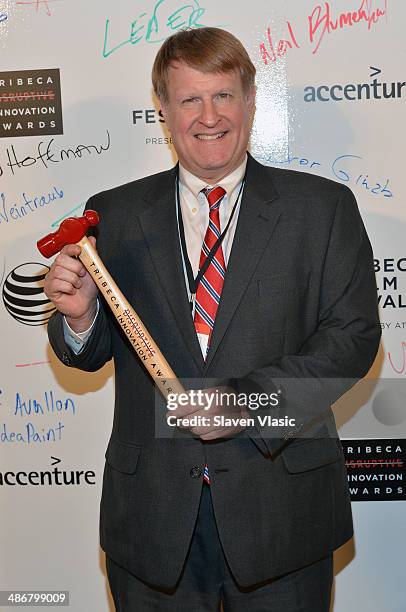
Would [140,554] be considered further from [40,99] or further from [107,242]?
[40,99]

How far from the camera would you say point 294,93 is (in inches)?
78.7

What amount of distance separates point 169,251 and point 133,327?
0.55 feet

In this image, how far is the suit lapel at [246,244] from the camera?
135 centimetres

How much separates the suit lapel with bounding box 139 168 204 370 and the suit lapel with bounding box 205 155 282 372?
0.17 ft

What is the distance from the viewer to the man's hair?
4.54ft

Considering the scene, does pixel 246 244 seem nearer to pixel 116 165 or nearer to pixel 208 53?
pixel 208 53

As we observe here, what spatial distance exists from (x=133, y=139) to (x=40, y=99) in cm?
27

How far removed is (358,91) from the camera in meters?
1.98
